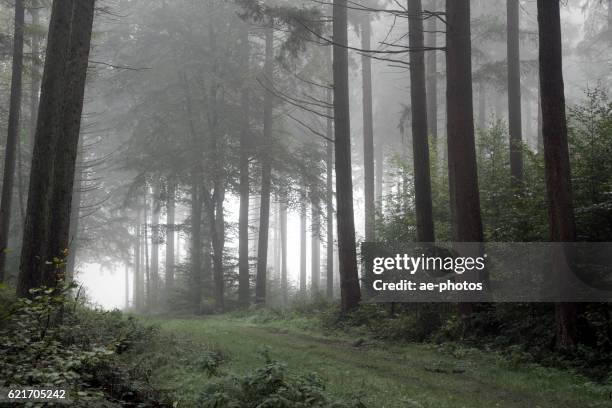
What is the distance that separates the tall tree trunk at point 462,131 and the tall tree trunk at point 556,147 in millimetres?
2483

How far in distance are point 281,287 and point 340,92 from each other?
17.9 meters

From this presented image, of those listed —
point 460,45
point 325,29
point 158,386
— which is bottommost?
point 158,386

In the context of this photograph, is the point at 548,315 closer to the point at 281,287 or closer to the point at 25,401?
the point at 25,401

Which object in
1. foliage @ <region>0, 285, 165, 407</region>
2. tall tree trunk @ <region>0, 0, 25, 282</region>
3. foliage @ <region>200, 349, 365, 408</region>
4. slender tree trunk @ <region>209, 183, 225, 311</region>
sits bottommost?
foliage @ <region>200, 349, 365, 408</region>

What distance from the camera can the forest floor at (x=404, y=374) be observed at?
6852 millimetres

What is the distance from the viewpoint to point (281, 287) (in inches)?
1253

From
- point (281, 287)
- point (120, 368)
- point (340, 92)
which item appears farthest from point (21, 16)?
point (281, 287)

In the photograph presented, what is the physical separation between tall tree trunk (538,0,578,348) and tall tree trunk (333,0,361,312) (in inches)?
283

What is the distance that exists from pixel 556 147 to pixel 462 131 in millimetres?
2832

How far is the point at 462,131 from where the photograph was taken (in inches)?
471

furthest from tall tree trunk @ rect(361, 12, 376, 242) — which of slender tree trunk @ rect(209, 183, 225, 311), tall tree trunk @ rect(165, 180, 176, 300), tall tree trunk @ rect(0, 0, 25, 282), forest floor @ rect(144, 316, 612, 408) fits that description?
tall tree trunk @ rect(0, 0, 25, 282)

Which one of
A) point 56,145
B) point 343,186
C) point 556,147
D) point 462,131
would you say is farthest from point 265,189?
point 556,147

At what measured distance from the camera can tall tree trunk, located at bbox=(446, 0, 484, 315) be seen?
11.9 metres

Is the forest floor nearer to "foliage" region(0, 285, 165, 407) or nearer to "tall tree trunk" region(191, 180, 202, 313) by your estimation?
"foliage" region(0, 285, 165, 407)
